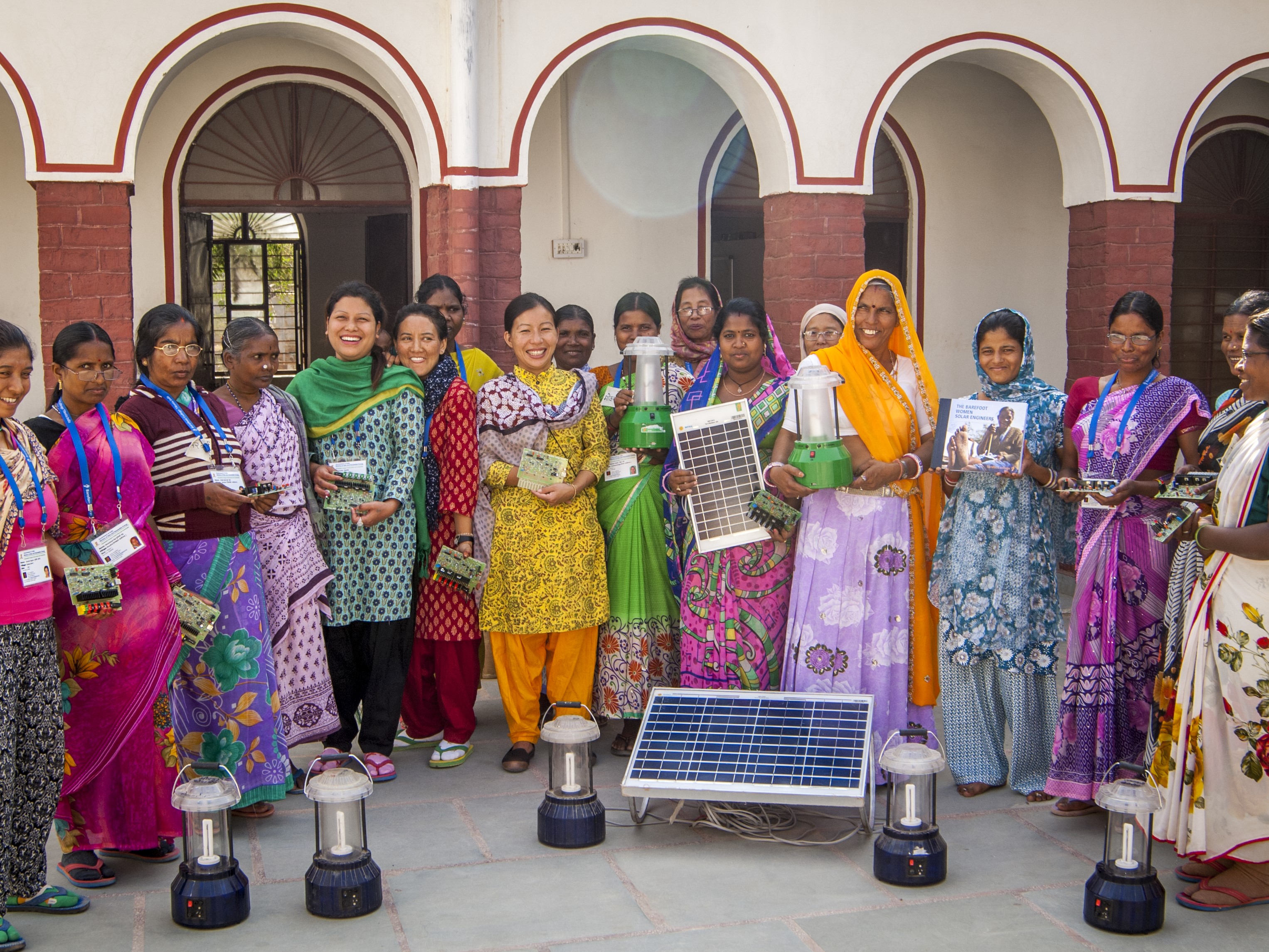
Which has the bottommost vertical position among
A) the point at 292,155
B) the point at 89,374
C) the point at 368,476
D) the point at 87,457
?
the point at 368,476

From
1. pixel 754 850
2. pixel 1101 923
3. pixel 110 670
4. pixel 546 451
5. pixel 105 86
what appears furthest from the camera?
pixel 105 86

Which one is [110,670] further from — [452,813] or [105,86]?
[105,86]

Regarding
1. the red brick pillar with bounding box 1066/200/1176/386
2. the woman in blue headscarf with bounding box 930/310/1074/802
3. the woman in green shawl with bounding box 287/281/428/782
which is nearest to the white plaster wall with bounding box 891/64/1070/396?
the red brick pillar with bounding box 1066/200/1176/386

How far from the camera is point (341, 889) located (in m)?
3.55

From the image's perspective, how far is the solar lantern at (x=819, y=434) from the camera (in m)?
4.21

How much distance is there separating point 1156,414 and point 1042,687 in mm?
1020

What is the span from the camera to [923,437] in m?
4.55

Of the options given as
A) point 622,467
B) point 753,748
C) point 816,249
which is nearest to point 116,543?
point 622,467

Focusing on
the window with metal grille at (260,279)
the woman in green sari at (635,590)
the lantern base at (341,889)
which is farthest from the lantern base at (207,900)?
the window with metal grille at (260,279)

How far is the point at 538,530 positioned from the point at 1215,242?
766 centimetres

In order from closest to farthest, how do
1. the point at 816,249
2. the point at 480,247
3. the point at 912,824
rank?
the point at 912,824, the point at 480,247, the point at 816,249

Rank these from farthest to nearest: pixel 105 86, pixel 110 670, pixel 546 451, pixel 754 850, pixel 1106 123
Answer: pixel 1106 123, pixel 105 86, pixel 546 451, pixel 754 850, pixel 110 670

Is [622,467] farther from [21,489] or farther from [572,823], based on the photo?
[21,489]

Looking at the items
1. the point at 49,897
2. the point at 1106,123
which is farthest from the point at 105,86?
the point at 1106,123
